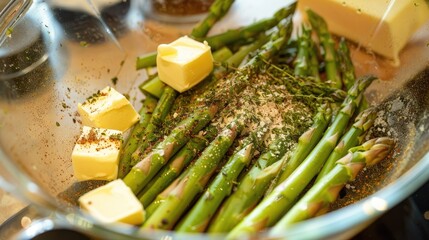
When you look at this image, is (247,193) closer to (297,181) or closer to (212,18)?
(297,181)

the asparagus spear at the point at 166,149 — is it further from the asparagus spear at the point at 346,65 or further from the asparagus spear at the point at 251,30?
the asparagus spear at the point at 346,65

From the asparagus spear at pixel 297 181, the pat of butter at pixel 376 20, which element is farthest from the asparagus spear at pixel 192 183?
the pat of butter at pixel 376 20

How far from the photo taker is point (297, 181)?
1.48 metres

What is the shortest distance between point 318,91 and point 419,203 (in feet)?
1.56

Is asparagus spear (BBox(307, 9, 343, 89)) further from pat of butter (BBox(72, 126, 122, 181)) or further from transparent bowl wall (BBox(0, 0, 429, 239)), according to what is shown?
pat of butter (BBox(72, 126, 122, 181))

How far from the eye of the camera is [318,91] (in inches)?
71.4

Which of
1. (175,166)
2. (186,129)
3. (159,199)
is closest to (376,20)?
(186,129)

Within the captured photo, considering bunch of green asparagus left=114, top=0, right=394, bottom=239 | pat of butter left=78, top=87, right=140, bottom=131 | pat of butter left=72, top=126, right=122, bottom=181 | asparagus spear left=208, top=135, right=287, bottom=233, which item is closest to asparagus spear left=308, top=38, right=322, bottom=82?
bunch of green asparagus left=114, top=0, right=394, bottom=239

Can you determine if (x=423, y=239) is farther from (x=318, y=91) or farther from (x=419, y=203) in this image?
(x=318, y=91)

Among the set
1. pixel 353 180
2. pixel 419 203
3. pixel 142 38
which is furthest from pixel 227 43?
pixel 419 203

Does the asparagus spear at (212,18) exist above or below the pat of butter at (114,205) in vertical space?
above

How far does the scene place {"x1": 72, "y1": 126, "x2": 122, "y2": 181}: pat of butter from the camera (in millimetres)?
1546

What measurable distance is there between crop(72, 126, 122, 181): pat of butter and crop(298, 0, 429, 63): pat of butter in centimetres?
100

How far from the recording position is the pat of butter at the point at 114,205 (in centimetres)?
130
